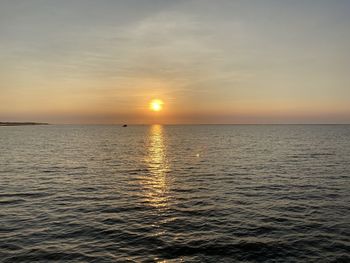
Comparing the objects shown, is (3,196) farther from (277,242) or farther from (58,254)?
(277,242)

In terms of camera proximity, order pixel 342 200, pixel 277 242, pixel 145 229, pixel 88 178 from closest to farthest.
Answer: pixel 277 242
pixel 145 229
pixel 342 200
pixel 88 178

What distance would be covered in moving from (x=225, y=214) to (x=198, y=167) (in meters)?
28.6

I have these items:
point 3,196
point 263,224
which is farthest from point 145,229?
point 3,196

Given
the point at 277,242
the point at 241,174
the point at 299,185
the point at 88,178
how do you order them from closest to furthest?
the point at 277,242, the point at 299,185, the point at 88,178, the point at 241,174

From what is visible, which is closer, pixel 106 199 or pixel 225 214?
pixel 225 214

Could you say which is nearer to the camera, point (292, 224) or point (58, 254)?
point (58, 254)

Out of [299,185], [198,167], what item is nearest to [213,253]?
[299,185]

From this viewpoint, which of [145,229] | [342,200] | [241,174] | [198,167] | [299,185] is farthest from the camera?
[198,167]

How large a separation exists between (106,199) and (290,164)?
3916cm

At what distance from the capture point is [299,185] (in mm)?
38969

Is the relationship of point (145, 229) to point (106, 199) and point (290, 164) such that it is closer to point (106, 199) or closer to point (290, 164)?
point (106, 199)

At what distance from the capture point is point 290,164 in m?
→ 58.0

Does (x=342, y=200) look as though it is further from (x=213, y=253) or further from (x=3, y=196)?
(x=3, y=196)

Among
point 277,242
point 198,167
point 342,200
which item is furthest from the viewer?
point 198,167
